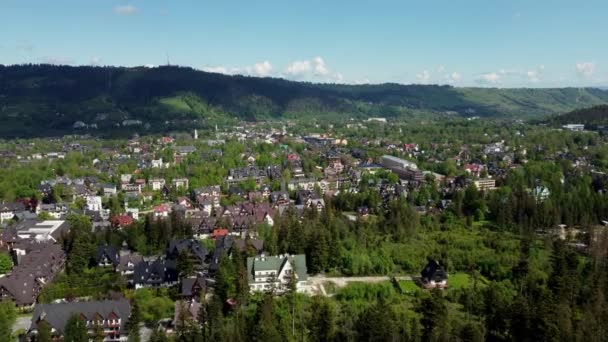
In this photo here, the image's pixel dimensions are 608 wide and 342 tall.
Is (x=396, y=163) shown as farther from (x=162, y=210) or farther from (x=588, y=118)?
(x=588, y=118)

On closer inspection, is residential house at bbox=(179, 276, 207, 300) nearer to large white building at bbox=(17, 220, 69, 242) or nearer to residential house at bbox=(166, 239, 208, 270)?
residential house at bbox=(166, 239, 208, 270)

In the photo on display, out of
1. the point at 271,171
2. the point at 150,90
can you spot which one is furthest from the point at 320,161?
the point at 150,90

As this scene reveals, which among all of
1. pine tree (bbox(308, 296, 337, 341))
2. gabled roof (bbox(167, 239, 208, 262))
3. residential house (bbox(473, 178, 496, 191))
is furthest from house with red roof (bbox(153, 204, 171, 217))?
residential house (bbox(473, 178, 496, 191))

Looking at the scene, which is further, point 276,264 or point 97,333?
point 276,264

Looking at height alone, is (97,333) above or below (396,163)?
below

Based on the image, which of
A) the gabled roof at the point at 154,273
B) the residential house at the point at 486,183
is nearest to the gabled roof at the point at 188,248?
the gabled roof at the point at 154,273

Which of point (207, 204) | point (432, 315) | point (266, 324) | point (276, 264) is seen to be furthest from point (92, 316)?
point (207, 204)

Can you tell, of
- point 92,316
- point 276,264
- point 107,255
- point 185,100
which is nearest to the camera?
point 92,316
